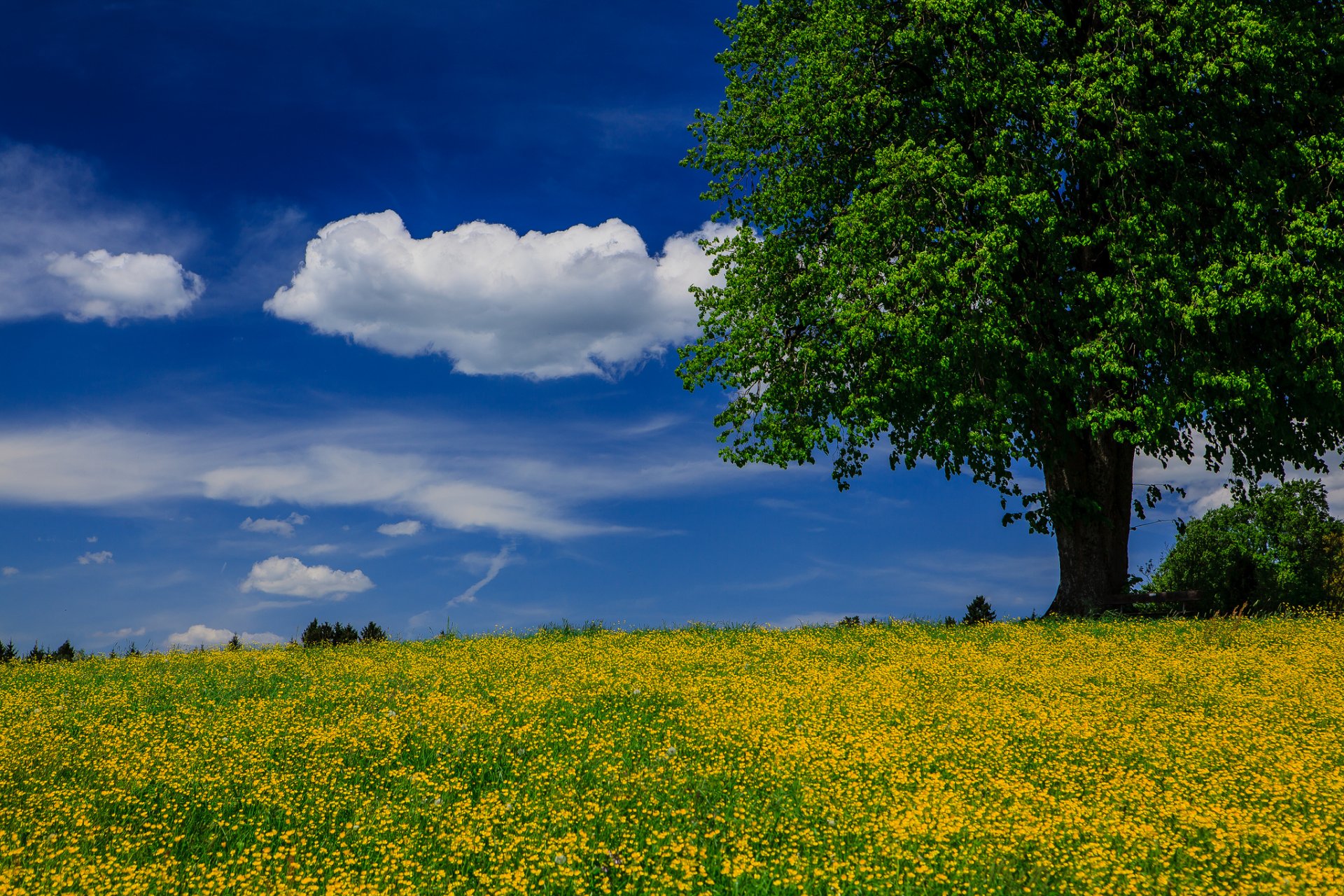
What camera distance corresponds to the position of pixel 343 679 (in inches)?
576

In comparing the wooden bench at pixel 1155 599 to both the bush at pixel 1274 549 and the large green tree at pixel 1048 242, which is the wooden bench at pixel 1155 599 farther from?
the bush at pixel 1274 549

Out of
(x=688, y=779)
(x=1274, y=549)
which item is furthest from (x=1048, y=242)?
(x=1274, y=549)

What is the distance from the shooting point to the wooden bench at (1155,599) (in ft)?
76.5

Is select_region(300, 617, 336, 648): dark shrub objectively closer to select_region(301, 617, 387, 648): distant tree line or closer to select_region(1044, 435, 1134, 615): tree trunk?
select_region(301, 617, 387, 648): distant tree line

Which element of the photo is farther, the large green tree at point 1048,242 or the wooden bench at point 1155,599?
the wooden bench at point 1155,599

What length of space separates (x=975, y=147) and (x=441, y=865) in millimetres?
19391

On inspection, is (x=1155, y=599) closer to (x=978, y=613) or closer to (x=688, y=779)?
(x=978, y=613)

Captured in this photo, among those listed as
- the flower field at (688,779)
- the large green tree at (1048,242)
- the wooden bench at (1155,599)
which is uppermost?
the large green tree at (1048,242)

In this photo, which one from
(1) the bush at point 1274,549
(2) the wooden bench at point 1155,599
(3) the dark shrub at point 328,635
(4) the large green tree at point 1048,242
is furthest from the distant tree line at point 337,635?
(1) the bush at point 1274,549

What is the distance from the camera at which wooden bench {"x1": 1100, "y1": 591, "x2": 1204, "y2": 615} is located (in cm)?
2333

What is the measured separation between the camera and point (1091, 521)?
76.1 feet

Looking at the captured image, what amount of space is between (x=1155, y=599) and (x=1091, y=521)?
3.19 meters

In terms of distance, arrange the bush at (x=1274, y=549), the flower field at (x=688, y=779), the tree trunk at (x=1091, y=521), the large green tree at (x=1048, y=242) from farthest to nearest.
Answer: the bush at (x=1274, y=549)
the tree trunk at (x=1091, y=521)
the large green tree at (x=1048, y=242)
the flower field at (x=688, y=779)

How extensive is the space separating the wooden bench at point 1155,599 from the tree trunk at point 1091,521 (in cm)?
23
